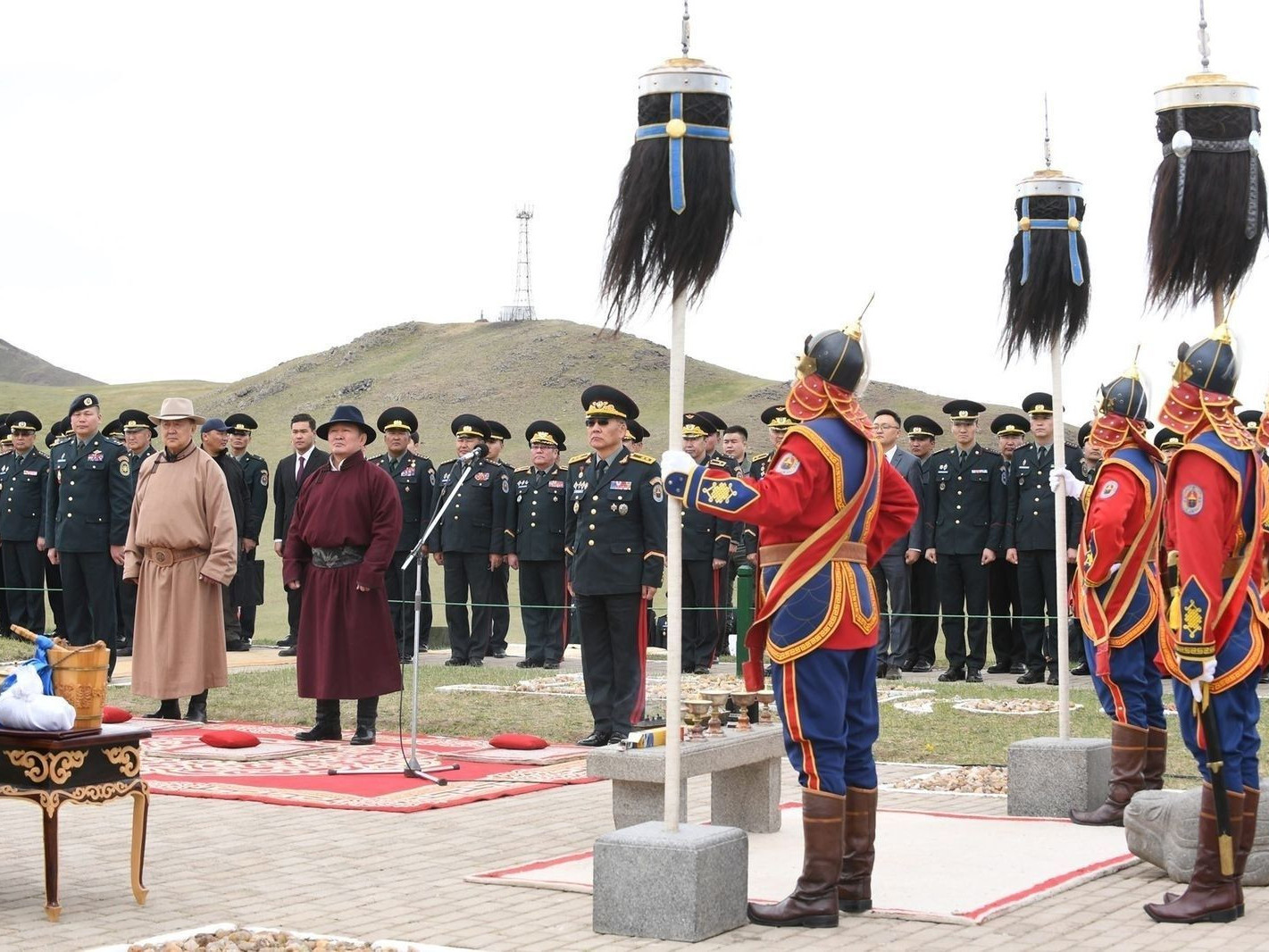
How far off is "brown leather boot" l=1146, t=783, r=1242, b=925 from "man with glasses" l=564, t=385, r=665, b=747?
4.96m

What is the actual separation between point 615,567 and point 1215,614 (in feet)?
17.3

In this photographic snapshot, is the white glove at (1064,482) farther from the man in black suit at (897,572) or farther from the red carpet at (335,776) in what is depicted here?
the man in black suit at (897,572)

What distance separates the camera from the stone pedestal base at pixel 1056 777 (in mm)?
8594

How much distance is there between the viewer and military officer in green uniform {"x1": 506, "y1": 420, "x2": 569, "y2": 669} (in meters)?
16.9

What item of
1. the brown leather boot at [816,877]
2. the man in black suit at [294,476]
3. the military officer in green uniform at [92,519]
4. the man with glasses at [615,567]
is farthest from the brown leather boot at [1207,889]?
the man in black suit at [294,476]

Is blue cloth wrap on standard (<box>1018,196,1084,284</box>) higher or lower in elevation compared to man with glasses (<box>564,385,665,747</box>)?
higher

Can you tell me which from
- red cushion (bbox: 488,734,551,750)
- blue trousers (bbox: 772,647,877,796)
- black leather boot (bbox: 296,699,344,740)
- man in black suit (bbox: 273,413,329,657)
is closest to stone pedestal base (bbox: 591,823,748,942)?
blue trousers (bbox: 772,647,877,796)

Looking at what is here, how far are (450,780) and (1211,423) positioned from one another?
499 centimetres

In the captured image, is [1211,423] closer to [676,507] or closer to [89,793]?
[676,507]

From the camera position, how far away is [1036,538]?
50.1 feet

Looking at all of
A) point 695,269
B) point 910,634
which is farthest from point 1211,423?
point 910,634

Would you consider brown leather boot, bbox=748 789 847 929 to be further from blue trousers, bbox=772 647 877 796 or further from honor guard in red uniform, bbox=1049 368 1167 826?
honor guard in red uniform, bbox=1049 368 1167 826

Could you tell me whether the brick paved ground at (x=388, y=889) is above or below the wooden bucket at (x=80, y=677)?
below

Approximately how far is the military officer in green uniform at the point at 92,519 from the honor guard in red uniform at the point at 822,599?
10.3 meters
